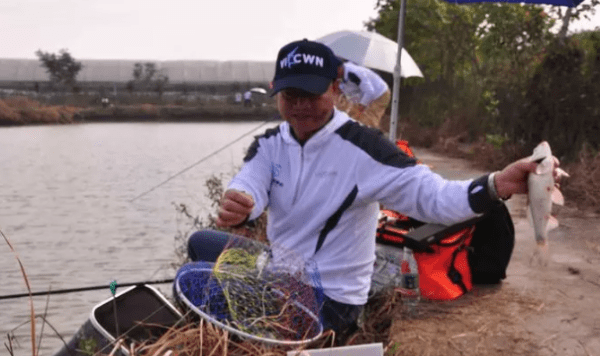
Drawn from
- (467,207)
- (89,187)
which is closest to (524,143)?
(467,207)

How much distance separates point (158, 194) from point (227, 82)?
56435 millimetres

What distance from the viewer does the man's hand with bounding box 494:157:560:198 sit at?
2.62 m

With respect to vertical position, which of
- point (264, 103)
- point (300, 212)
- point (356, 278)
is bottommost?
point (264, 103)

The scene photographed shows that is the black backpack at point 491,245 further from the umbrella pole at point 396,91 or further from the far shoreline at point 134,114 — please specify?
the far shoreline at point 134,114

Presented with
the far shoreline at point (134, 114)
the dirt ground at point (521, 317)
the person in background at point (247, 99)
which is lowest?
the far shoreline at point (134, 114)

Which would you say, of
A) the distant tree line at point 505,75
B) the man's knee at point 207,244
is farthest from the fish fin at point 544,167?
the distant tree line at point 505,75

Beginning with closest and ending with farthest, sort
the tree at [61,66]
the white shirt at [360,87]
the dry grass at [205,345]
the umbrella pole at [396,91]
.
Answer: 1. the dry grass at [205,345]
2. the white shirt at [360,87]
3. the umbrella pole at [396,91]
4. the tree at [61,66]

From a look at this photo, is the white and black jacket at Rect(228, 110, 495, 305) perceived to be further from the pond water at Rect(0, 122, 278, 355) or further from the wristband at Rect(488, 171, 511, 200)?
the pond water at Rect(0, 122, 278, 355)

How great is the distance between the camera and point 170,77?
7406cm

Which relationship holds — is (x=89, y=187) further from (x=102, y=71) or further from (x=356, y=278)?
(x=102, y=71)

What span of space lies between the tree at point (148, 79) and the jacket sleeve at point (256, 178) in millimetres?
64560

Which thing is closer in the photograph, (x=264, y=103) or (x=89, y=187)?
(x=89, y=187)

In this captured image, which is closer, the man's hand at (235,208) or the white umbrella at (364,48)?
the man's hand at (235,208)

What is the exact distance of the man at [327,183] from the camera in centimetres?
317
